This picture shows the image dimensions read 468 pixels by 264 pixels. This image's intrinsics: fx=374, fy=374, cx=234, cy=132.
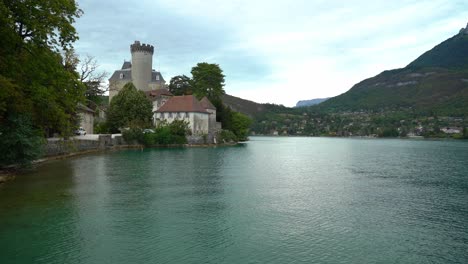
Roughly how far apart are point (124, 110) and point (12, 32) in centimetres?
4466

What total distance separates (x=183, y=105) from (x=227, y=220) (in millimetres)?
51519

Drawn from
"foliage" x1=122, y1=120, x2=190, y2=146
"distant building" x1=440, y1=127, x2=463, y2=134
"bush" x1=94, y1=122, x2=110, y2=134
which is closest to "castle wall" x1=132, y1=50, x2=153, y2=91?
"bush" x1=94, y1=122, x2=110, y2=134

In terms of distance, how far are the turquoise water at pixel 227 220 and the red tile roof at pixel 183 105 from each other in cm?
3853

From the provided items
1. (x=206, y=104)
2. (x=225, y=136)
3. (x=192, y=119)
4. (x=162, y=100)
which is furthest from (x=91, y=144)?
(x=225, y=136)

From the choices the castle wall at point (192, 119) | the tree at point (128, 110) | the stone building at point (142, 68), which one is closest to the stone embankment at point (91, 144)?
the castle wall at point (192, 119)

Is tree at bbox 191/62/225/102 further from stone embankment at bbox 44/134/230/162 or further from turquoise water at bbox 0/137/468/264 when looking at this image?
turquoise water at bbox 0/137/468/264

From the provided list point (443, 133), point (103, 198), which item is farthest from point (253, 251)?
point (443, 133)

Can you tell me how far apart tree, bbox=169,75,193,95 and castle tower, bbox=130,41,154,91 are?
27.6 feet

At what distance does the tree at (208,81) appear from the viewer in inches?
3014

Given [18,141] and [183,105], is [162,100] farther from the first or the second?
[18,141]

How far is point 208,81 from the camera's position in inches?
3066

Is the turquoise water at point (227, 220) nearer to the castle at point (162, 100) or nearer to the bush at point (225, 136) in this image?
the castle at point (162, 100)

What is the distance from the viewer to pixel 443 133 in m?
131

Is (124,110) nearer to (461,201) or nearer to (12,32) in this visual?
(12,32)
